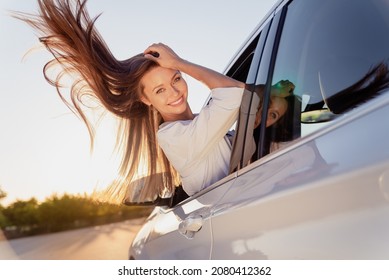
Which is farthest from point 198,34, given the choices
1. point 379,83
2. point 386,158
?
point 386,158

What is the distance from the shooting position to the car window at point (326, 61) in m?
1.30

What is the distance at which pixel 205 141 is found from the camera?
6.86 ft

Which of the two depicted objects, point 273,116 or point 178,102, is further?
point 178,102

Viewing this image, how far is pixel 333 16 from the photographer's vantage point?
149 cm

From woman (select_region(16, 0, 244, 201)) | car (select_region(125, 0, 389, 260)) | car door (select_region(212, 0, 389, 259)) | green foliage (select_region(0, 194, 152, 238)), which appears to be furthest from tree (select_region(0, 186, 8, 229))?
car door (select_region(212, 0, 389, 259))

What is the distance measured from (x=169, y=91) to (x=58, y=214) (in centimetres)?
123

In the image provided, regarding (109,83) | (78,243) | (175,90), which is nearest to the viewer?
(175,90)

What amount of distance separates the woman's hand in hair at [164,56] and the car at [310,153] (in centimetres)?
37

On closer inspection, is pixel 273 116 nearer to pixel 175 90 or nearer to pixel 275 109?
pixel 275 109

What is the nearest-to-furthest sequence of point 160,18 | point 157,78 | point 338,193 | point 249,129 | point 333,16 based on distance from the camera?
point 338,193
point 333,16
point 249,129
point 157,78
point 160,18

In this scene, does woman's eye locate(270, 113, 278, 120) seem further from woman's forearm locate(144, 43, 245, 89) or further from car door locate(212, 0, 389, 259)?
woman's forearm locate(144, 43, 245, 89)

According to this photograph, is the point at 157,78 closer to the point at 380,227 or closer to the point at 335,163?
the point at 335,163

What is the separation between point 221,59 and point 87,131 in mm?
800

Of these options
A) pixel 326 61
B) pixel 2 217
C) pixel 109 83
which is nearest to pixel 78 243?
pixel 2 217
